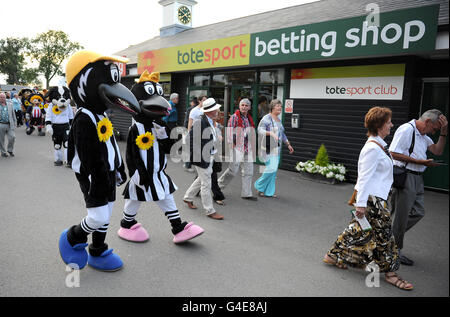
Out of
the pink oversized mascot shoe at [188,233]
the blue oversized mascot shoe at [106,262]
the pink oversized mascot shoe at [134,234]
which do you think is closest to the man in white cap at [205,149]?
the pink oversized mascot shoe at [188,233]

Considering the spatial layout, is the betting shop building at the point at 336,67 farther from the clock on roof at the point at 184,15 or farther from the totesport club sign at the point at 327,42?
the clock on roof at the point at 184,15

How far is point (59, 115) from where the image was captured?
856 cm

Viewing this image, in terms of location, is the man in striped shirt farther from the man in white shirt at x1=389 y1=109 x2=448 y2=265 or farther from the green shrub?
the man in white shirt at x1=389 y1=109 x2=448 y2=265

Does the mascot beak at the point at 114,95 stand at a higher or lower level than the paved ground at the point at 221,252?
higher

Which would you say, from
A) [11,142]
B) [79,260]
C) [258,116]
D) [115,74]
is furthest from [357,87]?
[11,142]

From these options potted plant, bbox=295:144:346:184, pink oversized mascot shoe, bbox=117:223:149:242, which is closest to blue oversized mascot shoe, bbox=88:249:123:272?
pink oversized mascot shoe, bbox=117:223:149:242

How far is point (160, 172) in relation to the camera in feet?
12.9

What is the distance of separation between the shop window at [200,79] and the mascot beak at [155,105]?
7804mm

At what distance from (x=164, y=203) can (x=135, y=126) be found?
0.94 meters

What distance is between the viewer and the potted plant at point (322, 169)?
25.2 ft

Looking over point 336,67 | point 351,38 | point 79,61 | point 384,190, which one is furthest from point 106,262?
point 336,67

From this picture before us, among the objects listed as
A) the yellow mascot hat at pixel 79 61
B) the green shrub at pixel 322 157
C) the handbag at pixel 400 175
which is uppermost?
the yellow mascot hat at pixel 79 61

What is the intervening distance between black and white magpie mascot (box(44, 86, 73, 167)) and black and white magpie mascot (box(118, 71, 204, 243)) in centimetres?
541
